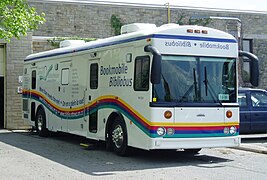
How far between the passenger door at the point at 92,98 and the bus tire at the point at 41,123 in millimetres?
4126

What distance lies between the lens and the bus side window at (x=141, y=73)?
11062 mm

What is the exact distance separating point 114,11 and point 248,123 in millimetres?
14231

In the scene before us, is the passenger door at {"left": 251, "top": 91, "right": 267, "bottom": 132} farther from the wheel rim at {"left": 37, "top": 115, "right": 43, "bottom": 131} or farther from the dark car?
the wheel rim at {"left": 37, "top": 115, "right": 43, "bottom": 131}

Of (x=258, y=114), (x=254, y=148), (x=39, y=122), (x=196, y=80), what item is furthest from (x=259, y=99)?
(x=39, y=122)

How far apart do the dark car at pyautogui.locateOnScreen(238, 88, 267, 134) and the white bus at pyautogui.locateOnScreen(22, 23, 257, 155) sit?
368 cm

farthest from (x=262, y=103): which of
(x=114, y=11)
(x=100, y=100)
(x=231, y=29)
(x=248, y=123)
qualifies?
(x=114, y=11)

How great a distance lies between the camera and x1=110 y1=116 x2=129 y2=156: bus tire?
39.0 ft

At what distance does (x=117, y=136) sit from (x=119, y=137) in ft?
0.29

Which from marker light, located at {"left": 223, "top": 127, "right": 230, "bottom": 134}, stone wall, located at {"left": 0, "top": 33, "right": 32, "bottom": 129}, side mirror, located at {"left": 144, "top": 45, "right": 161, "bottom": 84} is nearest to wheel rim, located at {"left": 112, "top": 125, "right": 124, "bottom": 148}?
side mirror, located at {"left": 144, "top": 45, "right": 161, "bottom": 84}

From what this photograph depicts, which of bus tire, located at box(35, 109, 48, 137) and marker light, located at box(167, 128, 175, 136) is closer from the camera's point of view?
marker light, located at box(167, 128, 175, 136)

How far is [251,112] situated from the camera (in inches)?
603

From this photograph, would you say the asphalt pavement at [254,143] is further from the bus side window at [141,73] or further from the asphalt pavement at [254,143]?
the bus side window at [141,73]

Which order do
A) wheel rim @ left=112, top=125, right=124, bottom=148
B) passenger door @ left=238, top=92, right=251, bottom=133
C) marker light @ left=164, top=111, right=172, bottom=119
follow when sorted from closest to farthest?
marker light @ left=164, top=111, right=172, bottom=119 < wheel rim @ left=112, top=125, right=124, bottom=148 < passenger door @ left=238, top=92, right=251, bottom=133

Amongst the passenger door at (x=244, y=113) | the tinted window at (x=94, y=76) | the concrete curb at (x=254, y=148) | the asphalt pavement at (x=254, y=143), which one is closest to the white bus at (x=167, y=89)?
the tinted window at (x=94, y=76)
